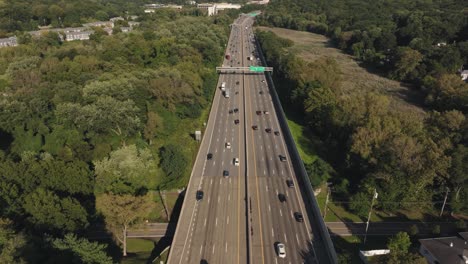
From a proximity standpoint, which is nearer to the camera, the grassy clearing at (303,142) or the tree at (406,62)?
the grassy clearing at (303,142)

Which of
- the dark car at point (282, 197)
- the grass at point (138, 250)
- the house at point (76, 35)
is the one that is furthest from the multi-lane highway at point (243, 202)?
the house at point (76, 35)

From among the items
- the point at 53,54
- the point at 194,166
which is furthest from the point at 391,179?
the point at 53,54

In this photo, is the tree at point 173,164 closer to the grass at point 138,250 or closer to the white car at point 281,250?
the grass at point 138,250

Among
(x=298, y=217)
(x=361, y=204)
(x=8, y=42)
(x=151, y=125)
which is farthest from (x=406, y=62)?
(x=8, y=42)

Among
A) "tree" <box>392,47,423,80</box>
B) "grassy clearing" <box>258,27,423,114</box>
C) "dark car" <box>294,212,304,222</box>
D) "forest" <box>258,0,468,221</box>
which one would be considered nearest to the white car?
"dark car" <box>294,212,304,222</box>

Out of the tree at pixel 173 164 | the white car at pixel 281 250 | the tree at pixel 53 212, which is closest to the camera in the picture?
the white car at pixel 281 250

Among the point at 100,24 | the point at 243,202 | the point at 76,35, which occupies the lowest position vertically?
the point at 243,202

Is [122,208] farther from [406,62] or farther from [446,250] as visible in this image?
[406,62]
